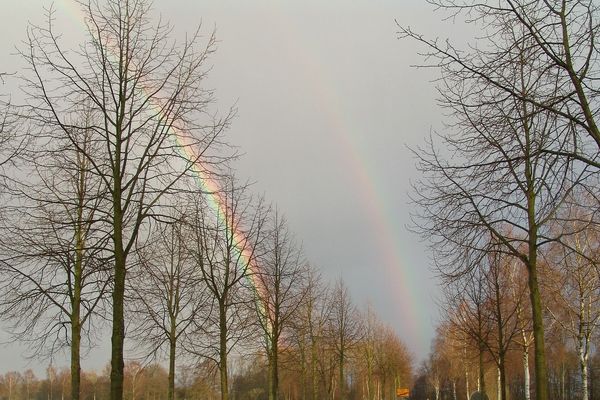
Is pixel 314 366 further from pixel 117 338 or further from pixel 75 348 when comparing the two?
pixel 117 338

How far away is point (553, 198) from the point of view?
7.85 metres

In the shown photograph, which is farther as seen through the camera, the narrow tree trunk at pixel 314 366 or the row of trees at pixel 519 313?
the narrow tree trunk at pixel 314 366

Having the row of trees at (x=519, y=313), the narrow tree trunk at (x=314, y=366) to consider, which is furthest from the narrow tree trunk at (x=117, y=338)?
the narrow tree trunk at (x=314, y=366)

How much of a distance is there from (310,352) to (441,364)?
5287 cm

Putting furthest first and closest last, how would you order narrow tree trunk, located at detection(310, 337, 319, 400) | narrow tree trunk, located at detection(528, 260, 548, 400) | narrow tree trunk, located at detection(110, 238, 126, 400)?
narrow tree trunk, located at detection(310, 337, 319, 400) → narrow tree trunk, located at detection(528, 260, 548, 400) → narrow tree trunk, located at detection(110, 238, 126, 400)

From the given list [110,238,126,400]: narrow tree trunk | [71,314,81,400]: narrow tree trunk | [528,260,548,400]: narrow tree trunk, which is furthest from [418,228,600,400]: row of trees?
[71,314,81,400]: narrow tree trunk

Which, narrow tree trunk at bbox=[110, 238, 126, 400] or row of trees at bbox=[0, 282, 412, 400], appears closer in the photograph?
narrow tree trunk at bbox=[110, 238, 126, 400]

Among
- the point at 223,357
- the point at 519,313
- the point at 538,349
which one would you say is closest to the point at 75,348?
the point at 223,357

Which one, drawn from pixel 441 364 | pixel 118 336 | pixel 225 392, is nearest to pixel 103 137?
pixel 118 336

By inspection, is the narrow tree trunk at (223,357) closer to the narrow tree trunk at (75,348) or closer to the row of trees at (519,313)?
the narrow tree trunk at (75,348)

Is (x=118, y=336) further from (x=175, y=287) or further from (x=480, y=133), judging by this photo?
(x=175, y=287)

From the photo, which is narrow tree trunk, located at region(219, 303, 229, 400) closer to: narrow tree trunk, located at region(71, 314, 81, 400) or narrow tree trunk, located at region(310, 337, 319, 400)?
narrow tree trunk, located at region(71, 314, 81, 400)

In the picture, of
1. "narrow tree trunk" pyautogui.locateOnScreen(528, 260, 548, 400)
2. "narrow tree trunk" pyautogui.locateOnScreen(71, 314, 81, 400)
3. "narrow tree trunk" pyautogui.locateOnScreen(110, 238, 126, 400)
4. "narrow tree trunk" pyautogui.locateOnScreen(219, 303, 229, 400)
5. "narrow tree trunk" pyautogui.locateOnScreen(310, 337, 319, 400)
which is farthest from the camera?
"narrow tree trunk" pyautogui.locateOnScreen(310, 337, 319, 400)

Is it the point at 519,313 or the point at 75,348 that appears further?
the point at 519,313
